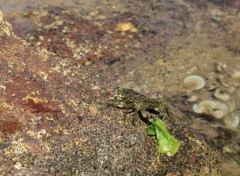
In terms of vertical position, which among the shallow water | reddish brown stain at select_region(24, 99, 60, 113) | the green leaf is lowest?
the shallow water

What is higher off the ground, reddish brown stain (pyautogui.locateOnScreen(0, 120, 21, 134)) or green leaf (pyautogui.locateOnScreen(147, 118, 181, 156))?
reddish brown stain (pyautogui.locateOnScreen(0, 120, 21, 134))

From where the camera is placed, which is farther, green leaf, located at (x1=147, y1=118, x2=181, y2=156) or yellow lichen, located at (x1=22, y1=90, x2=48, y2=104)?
green leaf, located at (x1=147, y1=118, x2=181, y2=156)

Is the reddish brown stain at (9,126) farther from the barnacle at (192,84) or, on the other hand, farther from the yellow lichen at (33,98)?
the barnacle at (192,84)

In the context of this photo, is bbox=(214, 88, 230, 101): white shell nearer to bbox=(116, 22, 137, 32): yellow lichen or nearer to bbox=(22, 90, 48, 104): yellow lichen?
bbox=(116, 22, 137, 32): yellow lichen

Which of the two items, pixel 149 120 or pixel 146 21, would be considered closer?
pixel 149 120

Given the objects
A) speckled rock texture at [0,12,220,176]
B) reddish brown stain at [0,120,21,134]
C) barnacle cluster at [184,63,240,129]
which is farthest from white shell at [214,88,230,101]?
reddish brown stain at [0,120,21,134]

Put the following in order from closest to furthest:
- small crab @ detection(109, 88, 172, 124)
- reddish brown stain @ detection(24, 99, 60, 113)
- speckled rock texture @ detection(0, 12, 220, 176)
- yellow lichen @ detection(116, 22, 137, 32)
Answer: speckled rock texture @ detection(0, 12, 220, 176) → reddish brown stain @ detection(24, 99, 60, 113) → small crab @ detection(109, 88, 172, 124) → yellow lichen @ detection(116, 22, 137, 32)

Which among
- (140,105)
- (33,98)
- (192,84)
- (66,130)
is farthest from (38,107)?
(192,84)

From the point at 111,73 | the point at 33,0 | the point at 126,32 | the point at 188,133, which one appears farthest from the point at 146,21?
the point at 188,133

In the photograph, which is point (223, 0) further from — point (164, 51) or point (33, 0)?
point (33, 0)
